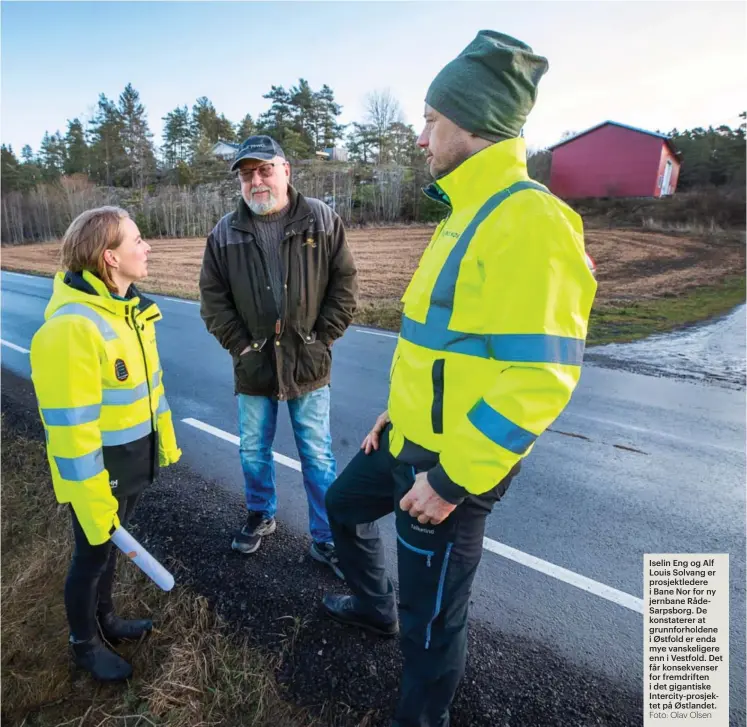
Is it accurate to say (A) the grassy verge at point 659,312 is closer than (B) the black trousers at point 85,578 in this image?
No

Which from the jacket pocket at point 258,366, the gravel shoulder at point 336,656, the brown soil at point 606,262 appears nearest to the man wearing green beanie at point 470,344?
the gravel shoulder at point 336,656

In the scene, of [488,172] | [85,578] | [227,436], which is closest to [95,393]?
[85,578]

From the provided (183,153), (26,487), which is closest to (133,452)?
(26,487)

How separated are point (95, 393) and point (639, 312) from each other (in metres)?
10.9

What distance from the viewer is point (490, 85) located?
1515 mm

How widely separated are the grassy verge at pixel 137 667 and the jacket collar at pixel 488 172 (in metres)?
2.01

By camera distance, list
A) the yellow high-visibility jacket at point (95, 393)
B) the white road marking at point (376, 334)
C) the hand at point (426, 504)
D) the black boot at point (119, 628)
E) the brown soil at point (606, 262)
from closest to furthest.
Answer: the hand at point (426, 504) < the yellow high-visibility jacket at point (95, 393) < the black boot at point (119, 628) < the white road marking at point (376, 334) < the brown soil at point (606, 262)

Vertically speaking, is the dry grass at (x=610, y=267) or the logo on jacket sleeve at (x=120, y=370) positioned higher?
the logo on jacket sleeve at (x=120, y=370)

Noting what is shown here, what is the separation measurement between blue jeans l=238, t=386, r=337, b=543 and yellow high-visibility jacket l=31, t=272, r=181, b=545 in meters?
0.70

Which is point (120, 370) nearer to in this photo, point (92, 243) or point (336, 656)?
point (92, 243)

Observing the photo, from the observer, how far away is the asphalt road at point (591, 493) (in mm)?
2469

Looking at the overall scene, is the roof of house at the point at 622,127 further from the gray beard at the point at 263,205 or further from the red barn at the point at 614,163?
the gray beard at the point at 263,205

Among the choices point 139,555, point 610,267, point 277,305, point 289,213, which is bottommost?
point 610,267

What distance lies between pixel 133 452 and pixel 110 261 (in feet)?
2.59
